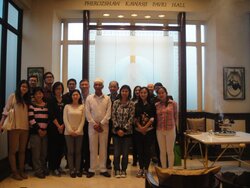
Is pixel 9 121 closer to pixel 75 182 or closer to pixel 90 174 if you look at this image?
pixel 75 182

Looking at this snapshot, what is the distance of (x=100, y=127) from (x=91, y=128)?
0.51ft

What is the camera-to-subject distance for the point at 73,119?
12.8 ft

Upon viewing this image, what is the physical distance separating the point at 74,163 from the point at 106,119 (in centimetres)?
94

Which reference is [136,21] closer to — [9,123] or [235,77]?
[235,77]

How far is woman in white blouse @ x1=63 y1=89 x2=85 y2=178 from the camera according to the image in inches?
152

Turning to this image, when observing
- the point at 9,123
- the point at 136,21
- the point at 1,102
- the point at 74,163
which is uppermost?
the point at 136,21

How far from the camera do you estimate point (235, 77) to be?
5.47 meters

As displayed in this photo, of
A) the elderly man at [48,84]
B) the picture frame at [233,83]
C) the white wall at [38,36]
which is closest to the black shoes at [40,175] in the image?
the elderly man at [48,84]

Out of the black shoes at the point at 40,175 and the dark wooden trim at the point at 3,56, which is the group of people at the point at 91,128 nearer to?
the black shoes at the point at 40,175

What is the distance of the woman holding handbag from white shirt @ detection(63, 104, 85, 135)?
1.97ft

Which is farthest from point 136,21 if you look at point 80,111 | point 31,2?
point 80,111

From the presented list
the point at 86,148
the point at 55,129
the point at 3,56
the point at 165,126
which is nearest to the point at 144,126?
the point at 165,126

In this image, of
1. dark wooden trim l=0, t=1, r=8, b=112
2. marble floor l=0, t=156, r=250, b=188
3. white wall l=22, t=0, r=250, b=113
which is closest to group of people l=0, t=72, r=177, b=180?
marble floor l=0, t=156, r=250, b=188

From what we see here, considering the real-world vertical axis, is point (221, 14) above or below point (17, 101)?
above
